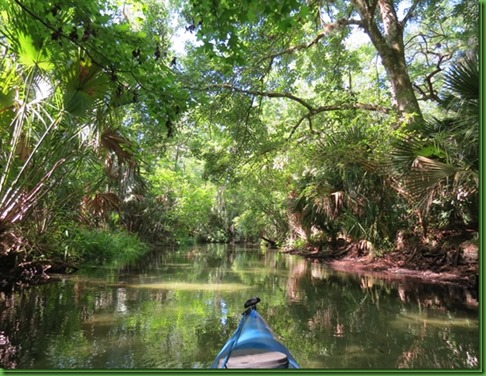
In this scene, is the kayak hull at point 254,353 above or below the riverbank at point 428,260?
below

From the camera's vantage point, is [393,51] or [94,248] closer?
[393,51]

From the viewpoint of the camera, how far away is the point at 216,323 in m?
5.14

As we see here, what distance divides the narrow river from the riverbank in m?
0.80

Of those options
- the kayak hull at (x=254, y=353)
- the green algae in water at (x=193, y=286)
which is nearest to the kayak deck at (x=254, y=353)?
the kayak hull at (x=254, y=353)

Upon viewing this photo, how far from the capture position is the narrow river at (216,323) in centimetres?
380

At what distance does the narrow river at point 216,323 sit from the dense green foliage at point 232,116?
1.83m

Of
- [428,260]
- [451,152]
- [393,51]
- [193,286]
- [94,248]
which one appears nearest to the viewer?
[451,152]

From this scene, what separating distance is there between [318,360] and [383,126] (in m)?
8.04

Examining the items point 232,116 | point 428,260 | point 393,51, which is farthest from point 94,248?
point 393,51

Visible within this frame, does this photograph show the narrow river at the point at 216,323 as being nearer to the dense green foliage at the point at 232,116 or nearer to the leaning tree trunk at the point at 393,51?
the dense green foliage at the point at 232,116

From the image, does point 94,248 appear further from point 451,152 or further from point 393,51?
point 393,51

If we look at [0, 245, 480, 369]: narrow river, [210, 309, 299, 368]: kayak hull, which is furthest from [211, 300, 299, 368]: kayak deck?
[0, 245, 480, 369]: narrow river

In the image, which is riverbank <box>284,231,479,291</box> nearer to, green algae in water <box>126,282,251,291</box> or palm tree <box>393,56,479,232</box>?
palm tree <box>393,56,479,232</box>

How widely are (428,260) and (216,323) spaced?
7179 millimetres
